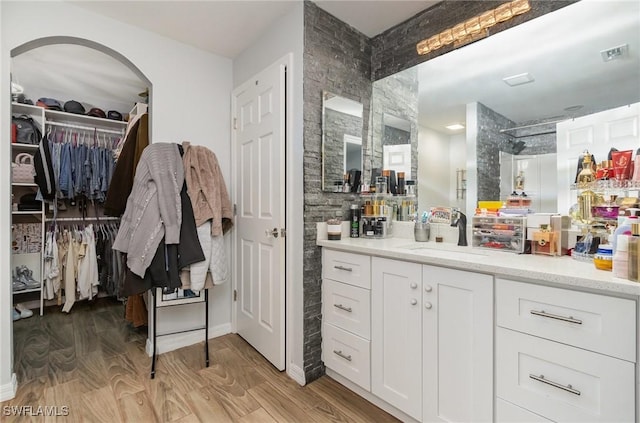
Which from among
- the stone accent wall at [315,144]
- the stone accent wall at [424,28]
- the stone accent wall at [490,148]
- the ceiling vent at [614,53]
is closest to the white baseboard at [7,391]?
the stone accent wall at [315,144]

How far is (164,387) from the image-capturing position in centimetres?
187

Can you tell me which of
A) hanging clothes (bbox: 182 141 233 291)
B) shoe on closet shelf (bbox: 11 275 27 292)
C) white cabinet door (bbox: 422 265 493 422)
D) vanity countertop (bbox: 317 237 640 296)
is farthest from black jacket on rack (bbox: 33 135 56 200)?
white cabinet door (bbox: 422 265 493 422)

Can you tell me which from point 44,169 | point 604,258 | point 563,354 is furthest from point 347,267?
point 44,169

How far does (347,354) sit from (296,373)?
1.30ft

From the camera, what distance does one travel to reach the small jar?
1076 millimetres

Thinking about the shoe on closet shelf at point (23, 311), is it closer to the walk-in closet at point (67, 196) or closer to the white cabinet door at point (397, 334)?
the walk-in closet at point (67, 196)

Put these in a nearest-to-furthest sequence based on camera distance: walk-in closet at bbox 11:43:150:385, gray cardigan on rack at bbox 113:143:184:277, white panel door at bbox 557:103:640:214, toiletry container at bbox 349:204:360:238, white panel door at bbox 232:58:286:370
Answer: white panel door at bbox 557:103:640:214 < gray cardigan on rack at bbox 113:143:184:277 < white panel door at bbox 232:58:286:370 < toiletry container at bbox 349:204:360:238 < walk-in closet at bbox 11:43:150:385

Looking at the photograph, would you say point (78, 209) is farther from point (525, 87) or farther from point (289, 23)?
point (525, 87)

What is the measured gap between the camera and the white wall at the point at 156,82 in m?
1.71

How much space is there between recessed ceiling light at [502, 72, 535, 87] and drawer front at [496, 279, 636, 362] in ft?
3.90

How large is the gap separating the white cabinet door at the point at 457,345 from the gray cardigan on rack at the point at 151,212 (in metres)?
1.51

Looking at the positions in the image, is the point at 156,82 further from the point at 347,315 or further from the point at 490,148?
the point at 490,148

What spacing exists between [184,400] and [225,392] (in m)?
0.23

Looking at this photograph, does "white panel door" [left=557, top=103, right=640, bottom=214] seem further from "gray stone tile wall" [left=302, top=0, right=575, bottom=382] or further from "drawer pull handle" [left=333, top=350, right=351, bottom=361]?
"drawer pull handle" [left=333, top=350, right=351, bottom=361]
